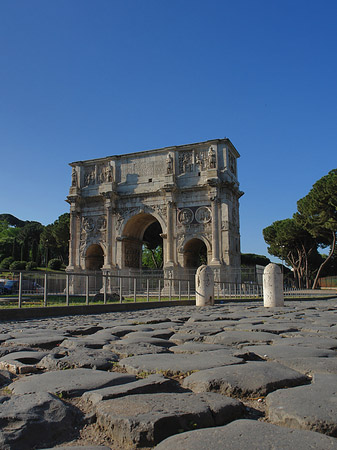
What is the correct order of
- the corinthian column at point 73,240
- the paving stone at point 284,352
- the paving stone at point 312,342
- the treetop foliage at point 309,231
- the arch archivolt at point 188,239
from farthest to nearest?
the treetop foliage at point 309,231
the corinthian column at point 73,240
the arch archivolt at point 188,239
the paving stone at point 312,342
the paving stone at point 284,352

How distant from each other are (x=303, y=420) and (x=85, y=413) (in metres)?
1.00

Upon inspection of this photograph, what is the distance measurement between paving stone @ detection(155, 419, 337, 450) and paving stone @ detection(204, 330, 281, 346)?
252cm

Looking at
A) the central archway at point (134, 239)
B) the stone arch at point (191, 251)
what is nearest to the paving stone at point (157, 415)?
the stone arch at point (191, 251)

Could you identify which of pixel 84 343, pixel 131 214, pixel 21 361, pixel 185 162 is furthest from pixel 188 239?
pixel 21 361

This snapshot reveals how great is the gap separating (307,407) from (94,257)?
32.5 meters

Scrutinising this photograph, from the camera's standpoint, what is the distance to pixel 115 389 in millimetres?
2211

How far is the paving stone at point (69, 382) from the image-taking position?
226cm

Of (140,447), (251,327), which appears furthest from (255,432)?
(251,327)

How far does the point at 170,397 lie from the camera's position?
2.06 metres

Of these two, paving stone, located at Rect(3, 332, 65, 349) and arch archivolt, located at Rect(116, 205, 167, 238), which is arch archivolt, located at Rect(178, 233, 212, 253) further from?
paving stone, located at Rect(3, 332, 65, 349)

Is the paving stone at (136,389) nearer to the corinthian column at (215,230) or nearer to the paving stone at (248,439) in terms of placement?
the paving stone at (248,439)

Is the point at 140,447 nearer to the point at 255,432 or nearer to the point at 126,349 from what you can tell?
the point at 255,432

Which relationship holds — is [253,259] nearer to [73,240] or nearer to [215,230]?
[215,230]

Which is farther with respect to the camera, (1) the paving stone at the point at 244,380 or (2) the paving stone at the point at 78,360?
(2) the paving stone at the point at 78,360
